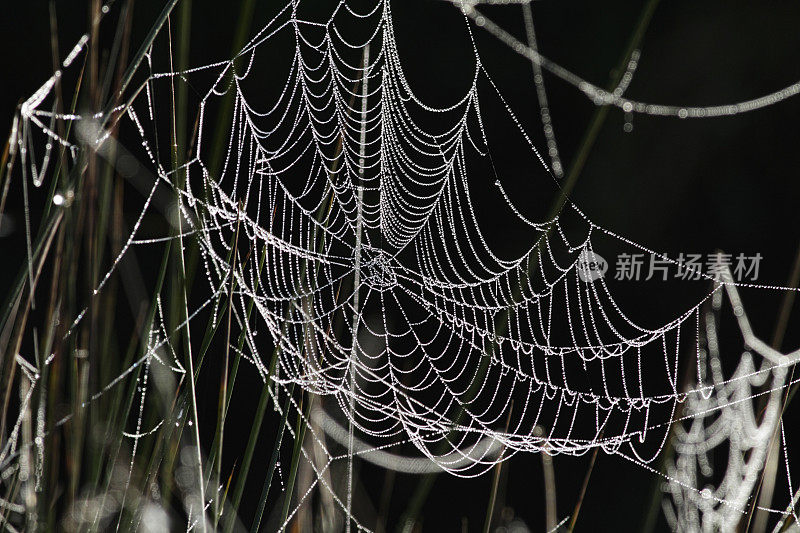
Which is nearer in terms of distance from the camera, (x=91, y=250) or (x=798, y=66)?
(x=91, y=250)

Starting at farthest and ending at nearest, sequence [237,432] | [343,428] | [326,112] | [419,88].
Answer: [237,432]
[419,88]
[343,428]
[326,112]

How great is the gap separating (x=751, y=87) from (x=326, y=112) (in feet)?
4.89

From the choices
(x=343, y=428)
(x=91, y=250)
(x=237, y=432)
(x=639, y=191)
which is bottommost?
(x=237, y=432)

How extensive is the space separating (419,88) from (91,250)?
233 centimetres

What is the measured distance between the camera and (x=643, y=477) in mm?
3035

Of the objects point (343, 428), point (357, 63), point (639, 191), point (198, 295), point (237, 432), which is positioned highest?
point (357, 63)

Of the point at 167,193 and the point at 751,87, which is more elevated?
the point at 751,87

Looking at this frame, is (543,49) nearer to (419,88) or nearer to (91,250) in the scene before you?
(419,88)

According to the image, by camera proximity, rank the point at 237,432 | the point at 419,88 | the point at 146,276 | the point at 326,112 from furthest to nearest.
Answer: the point at 237,432
the point at 146,276
the point at 419,88
the point at 326,112

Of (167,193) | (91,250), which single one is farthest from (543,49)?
(91,250)

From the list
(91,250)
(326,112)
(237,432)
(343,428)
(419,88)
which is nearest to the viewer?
(91,250)

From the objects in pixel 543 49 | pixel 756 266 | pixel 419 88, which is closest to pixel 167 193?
pixel 419 88

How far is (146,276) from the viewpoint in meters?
3.02

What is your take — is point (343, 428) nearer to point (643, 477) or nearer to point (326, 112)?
point (326, 112)
